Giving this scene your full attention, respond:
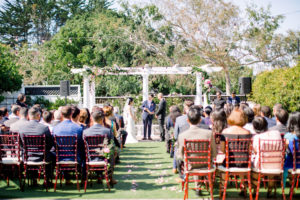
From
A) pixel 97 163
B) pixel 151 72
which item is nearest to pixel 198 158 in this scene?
pixel 97 163

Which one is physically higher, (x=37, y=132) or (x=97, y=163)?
(x=37, y=132)

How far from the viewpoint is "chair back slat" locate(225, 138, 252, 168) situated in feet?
15.9

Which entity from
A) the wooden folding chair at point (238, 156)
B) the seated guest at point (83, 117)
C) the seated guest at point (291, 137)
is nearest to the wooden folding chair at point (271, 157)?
the wooden folding chair at point (238, 156)

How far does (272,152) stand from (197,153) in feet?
3.41

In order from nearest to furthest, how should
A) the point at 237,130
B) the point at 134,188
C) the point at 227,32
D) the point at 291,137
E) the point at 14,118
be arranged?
the point at 237,130 → the point at 291,137 → the point at 134,188 → the point at 14,118 → the point at 227,32

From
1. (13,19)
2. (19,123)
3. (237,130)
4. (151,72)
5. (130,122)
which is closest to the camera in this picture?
(237,130)

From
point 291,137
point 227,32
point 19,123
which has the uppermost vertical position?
point 227,32

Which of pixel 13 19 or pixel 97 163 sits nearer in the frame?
pixel 97 163

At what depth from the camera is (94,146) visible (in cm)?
558

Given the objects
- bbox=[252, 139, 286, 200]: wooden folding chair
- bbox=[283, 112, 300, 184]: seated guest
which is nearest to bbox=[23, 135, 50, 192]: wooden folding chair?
bbox=[252, 139, 286, 200]: wooden folding chair

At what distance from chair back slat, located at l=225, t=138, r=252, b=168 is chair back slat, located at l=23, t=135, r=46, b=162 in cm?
288

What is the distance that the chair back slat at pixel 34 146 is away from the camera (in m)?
5.55

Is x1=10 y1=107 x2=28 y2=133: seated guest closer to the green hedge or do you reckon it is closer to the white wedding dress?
the white wedding dress

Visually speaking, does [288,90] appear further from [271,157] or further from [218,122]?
[271,157]
